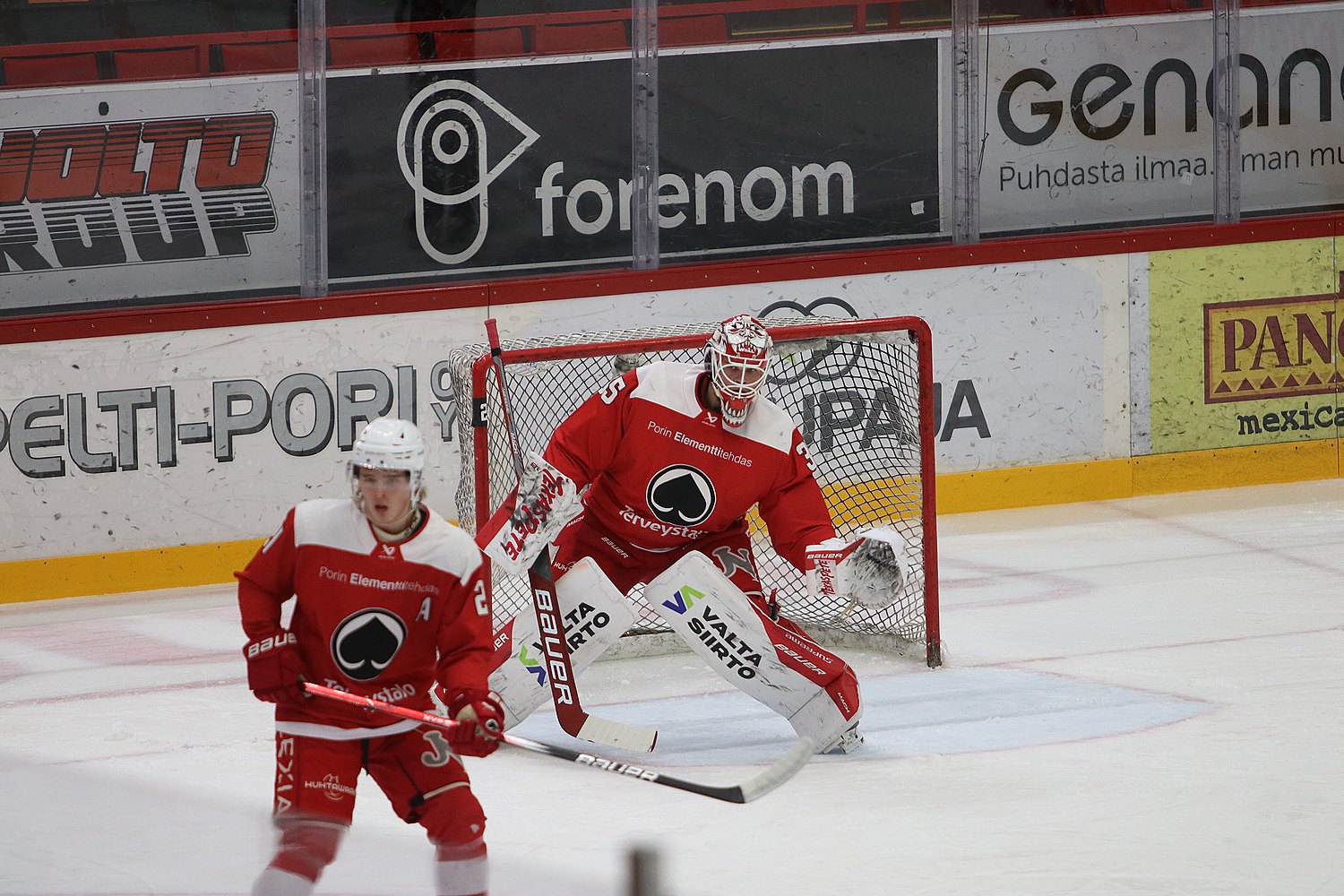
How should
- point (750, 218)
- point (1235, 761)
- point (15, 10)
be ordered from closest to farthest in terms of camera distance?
point (1235, 761)
point (15, 10)
point (750, 218)

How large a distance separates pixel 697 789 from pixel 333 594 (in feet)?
2.49

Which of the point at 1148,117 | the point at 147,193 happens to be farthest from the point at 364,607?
the point at 1148,117

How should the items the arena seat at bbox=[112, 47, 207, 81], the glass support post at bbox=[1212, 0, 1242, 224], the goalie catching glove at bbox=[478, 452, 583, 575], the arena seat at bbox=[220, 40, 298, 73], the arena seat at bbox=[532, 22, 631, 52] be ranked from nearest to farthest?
the goalie catching glove at bbox=[478, 452, 583, 575], the arena seat at bbox=[112, 47, 207, 81], the arena seat at bbox=[220, 40, 298, 73], the arena seat at bbox=[532, 22, 631, 52], the glass support post at bbox=[1212, 0, 1242, 224]

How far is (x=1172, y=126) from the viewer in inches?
327

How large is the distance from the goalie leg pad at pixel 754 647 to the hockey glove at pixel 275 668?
1.69 metres

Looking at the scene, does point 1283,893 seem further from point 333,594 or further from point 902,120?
point 902,120

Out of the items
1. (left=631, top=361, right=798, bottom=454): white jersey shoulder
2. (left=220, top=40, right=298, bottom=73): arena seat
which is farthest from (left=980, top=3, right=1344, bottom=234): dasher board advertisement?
(left=631, top=361, right=798, bottom=454): white jersey shoulder

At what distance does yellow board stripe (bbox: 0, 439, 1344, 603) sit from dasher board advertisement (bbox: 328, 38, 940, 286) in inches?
46.7

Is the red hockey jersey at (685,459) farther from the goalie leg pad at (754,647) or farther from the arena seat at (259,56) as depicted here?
the arena seat at (259,56)

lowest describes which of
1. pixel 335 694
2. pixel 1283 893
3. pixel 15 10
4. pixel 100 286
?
pixel 1283 893

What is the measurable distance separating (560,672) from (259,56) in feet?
11.6

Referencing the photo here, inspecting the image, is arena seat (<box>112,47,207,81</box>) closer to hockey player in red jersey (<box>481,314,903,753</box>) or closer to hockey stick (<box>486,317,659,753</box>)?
hockey stick (<box>486,317,659,753</box>)

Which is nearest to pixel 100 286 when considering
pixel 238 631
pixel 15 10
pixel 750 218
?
pixel 15 10

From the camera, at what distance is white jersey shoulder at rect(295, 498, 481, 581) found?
3.09m
